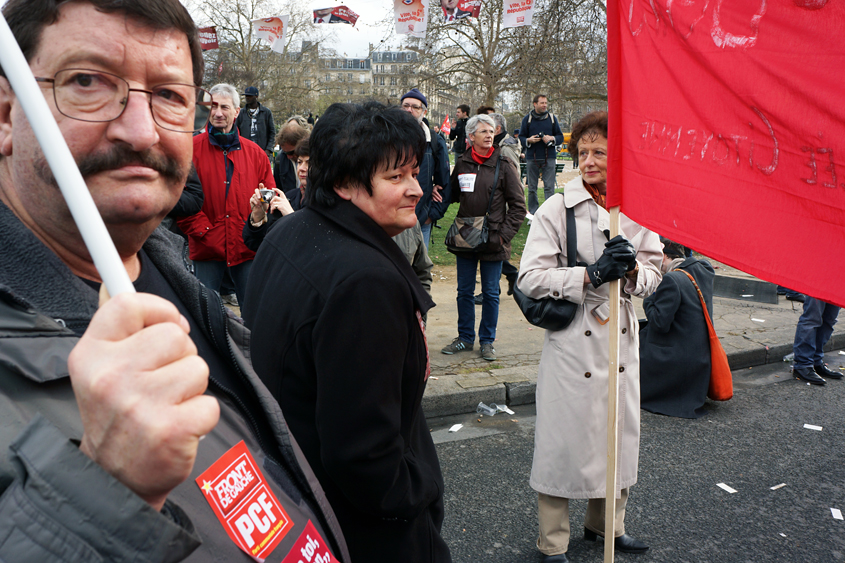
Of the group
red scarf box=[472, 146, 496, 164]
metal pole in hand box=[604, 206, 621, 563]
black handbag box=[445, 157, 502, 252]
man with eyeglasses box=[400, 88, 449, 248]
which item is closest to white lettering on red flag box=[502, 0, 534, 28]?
man with eyeglasses box=[400, 88, 449, 248]

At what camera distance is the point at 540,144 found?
12883 mm

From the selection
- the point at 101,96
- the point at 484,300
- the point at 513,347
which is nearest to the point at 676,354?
the point at 513,347

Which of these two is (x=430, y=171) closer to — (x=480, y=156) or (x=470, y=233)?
(x=480, y=156)

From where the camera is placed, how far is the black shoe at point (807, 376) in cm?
565

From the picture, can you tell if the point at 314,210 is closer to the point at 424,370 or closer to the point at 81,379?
the point at 424,370

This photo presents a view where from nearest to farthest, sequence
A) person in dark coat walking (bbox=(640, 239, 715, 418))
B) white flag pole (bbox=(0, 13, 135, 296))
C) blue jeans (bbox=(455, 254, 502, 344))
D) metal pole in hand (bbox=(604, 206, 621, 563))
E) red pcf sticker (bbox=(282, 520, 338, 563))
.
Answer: white flag pole (bbox=(0, 13, 135, 296)) < red pcf sticker (bbox=(282, 520, 338, 563)) < metal pole in hand (bbox=(604, 206, 621, 563)) < person in dark coat walking (bbox=(640, 239, 715, 418)) < blue jeans (bbox=(455, 254, 502, 344))

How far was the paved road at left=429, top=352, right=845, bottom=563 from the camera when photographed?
10.2 feet

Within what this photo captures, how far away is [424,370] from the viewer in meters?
1.83

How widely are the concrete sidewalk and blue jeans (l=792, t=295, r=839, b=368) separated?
0.89ft

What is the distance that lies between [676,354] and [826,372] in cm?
208

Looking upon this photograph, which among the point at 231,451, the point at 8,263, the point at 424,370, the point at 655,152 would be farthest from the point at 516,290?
the point at 8,263

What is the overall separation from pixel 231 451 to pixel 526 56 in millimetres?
19038

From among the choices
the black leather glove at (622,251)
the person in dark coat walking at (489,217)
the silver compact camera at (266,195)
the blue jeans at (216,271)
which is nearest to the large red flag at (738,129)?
the black leather glove at (622,251)

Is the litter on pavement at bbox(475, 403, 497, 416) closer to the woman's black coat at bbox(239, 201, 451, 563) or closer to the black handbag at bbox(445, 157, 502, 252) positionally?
the black handbag at bbox(445, 157, 502, 252)
